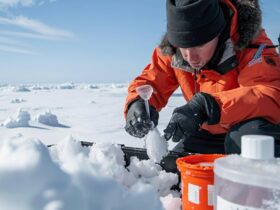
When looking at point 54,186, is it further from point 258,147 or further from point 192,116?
point 192,116

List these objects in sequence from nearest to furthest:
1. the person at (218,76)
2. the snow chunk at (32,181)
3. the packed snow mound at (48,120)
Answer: the snow chunk at (32,181)
the person at (218,76)
the packed snow mound at (48,120)

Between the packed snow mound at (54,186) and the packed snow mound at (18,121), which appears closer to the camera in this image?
the packed snow mound at (54,186)

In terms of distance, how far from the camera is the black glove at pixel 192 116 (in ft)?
3.97

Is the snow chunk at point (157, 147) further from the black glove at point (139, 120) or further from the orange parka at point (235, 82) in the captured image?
the orange parka at point (235, 82)

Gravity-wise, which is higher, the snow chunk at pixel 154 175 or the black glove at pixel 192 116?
the black glove at pixel 192 116

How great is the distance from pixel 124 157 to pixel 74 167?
764 millimetres

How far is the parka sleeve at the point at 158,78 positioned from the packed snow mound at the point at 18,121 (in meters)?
3.30

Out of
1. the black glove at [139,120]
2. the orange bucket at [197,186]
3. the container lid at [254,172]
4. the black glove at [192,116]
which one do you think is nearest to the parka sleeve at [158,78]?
the black glove at [139,120]

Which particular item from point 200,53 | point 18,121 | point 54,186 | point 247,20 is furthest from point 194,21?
point 18,121

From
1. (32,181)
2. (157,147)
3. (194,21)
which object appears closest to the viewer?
(32,181)

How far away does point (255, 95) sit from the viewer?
1331 mm

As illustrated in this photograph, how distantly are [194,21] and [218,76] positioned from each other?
1.02ft

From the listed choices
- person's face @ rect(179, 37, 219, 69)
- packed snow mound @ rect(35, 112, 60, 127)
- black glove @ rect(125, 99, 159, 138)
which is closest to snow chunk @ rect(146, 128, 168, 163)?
black glove @ rect(125, 99, 159, 138)

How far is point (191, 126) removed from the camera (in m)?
1.21
